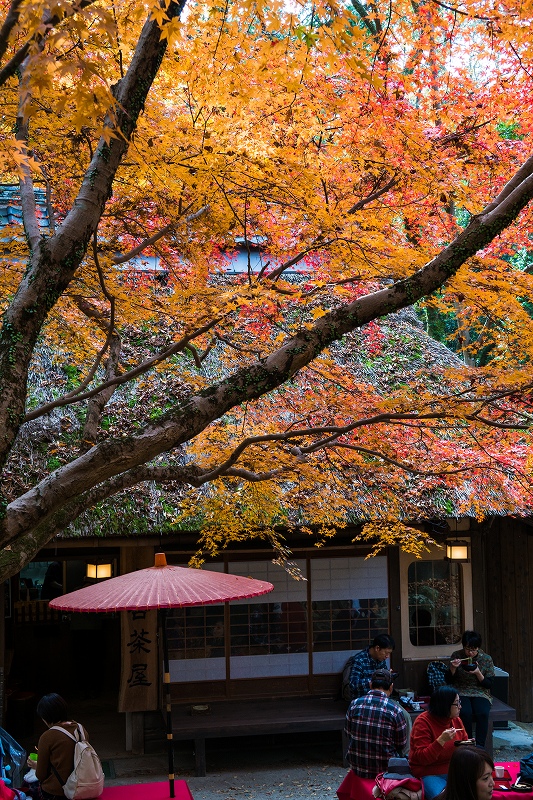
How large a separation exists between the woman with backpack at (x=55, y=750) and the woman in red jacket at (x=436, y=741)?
233 centimetres

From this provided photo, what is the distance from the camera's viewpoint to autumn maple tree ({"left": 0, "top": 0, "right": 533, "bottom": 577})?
4.07 metres

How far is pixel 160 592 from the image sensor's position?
6.45 meters

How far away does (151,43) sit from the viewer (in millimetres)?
4176

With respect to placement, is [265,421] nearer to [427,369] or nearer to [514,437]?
[514,437]

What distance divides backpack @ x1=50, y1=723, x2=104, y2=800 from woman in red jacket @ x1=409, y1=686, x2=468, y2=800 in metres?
2.27

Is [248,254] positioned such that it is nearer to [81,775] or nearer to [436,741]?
[436,741]

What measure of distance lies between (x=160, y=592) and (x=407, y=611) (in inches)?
187

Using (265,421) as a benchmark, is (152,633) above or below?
below

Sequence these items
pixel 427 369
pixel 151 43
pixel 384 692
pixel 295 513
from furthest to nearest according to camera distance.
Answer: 1. pixel 427 369
2. pixel 295 513
3. pixel 384 692
4. pixel 151 43

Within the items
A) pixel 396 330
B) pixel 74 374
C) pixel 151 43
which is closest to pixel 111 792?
pixel 74 374

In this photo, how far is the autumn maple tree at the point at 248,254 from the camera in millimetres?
4074

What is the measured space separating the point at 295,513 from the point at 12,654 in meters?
5.42

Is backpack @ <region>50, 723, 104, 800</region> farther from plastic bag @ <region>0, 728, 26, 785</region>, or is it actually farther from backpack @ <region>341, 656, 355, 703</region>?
backpack @ <region>341, 656, 355, 703</region>

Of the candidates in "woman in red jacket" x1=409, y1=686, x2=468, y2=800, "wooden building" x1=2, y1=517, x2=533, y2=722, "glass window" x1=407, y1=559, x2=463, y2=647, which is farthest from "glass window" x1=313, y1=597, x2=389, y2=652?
"woman in red jacket" x1=409, y1=686, x2=468, y2=800
